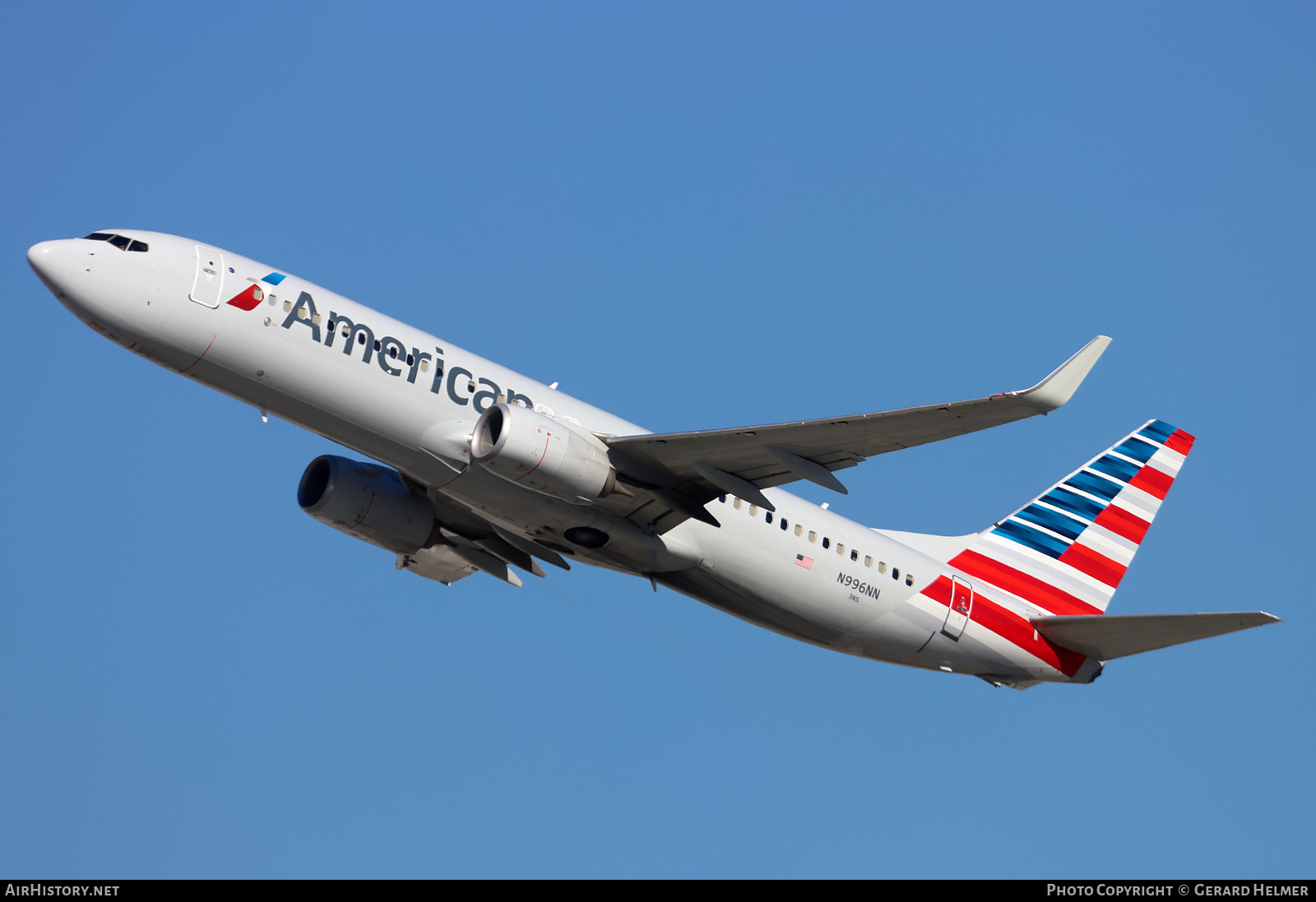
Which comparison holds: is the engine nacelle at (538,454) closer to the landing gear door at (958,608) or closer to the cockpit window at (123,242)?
the cockpit window at (123,242)

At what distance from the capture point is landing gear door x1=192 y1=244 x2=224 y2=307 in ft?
93.2

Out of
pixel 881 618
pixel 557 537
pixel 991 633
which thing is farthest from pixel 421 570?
pixel 991 633

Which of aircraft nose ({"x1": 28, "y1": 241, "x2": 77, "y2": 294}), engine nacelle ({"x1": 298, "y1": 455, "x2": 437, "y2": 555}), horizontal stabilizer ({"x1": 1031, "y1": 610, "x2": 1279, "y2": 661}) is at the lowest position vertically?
horizontal stabilizer ({"x1": 1031, "y1": 610, "x2": 1279, "y2": 661})

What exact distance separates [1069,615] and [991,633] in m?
2.61

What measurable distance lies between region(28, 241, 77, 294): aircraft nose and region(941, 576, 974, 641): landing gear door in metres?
20.9

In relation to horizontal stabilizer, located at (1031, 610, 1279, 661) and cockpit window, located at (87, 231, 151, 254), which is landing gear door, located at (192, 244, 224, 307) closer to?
cockpit window, located at (87, 231, 151, 254)

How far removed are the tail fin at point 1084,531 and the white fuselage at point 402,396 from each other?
18.1 feet

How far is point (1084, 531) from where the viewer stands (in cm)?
3928

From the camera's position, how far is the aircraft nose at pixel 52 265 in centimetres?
2797

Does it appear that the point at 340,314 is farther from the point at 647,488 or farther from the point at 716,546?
the point at 716,546

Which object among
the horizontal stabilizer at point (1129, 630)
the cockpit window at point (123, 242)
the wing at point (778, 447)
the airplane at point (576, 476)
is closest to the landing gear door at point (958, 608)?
the airplane at point (576, 476)

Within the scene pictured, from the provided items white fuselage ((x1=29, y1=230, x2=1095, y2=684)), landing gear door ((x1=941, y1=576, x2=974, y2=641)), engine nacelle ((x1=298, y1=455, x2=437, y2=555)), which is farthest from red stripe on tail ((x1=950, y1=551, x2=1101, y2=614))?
engine nacelle ((x1=298, y1=455, x2=437, y2=555))

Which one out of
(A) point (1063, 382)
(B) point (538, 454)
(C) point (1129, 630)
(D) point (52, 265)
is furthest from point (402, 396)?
(C) point (1129, 630)
